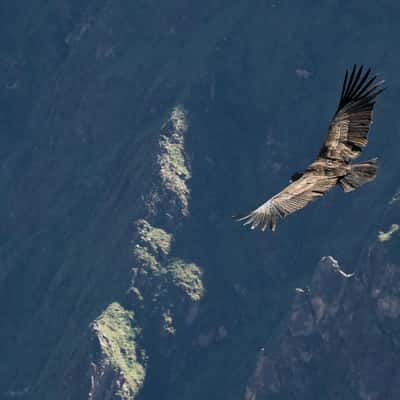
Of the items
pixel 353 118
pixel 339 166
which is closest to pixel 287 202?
pixel 339 166

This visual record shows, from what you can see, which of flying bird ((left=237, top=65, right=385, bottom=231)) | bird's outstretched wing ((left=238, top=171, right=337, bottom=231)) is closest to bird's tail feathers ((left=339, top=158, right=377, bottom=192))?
flying bird ((left=237, top=65, right=385, bottom=231))

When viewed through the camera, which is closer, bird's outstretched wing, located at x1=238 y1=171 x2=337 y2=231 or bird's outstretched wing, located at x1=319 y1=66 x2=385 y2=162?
bird's outstretched wing, located at x1=238 y1=171 x2=337 y2=231

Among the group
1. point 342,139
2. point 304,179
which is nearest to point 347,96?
point 342,139

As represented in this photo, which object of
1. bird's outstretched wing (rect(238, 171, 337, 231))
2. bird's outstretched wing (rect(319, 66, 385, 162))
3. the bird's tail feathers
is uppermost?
bird's outstretched wing (rect(319, 66, 385, 162))

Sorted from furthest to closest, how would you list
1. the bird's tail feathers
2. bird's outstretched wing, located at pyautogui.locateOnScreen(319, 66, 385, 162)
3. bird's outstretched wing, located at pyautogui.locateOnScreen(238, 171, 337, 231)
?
bird's outstretched wing, located at pyautogui.locateOnScreen(319, 66, 385, 162)
the bird's tail feathers
bird's outstretched wing, located at pyautogui.locateOnScreen(238, 171, 337, 231)

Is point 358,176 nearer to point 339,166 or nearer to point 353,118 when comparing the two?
point 339,166

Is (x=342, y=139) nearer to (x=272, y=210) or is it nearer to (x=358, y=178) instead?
(x=358, y=178)

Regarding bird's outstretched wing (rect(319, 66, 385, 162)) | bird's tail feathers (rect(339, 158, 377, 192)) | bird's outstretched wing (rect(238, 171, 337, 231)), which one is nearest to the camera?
bird's outstretched wing (rect(238, 171, 337, 231))

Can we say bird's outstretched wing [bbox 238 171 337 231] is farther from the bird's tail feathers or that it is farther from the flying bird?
the bird's tail feathers

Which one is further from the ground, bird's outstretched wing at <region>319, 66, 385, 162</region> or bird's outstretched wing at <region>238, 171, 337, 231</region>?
bird's outstretched wing at <region>319, 66, 385, 162</region>
